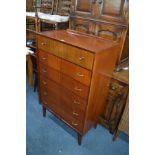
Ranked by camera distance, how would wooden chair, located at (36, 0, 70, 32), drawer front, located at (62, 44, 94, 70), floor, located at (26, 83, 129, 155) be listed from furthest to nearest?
wooden chair, located at (36, 0, 70, 32)
floor, located at (26, 83, 129, 155)
drawer front, located at (62, 44, 94, 70)

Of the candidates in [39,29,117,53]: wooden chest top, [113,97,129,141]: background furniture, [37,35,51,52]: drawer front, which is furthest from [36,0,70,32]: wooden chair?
[113,97,129,141]: background furniture

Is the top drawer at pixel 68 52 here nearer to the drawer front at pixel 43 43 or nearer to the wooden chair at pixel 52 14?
the drawer front at pixel 43 43

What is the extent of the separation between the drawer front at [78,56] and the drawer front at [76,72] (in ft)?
0.15

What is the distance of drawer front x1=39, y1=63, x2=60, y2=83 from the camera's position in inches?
59.9

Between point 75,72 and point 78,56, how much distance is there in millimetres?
161

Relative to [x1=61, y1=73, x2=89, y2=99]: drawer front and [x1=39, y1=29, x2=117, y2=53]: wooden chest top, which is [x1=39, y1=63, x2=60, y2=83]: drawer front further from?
[x1=39, y1=29, x2=117, y2=53]: wooden chest top

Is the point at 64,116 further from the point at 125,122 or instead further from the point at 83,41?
the point at 83,41

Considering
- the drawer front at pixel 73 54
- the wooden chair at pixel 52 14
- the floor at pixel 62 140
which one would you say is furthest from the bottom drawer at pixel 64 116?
the wooden chair at pixel 52 14

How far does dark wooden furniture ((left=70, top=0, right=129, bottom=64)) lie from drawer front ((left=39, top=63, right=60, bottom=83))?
1.96 ft

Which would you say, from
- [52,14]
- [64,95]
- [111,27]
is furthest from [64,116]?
[52,14]

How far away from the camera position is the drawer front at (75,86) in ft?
4.30

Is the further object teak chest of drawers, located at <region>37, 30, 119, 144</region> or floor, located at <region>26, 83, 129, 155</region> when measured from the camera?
floor, located at <region>26, 83, 129, 155</region>

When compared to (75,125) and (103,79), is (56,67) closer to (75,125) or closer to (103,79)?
(103,79)

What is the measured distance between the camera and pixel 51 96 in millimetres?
1726
